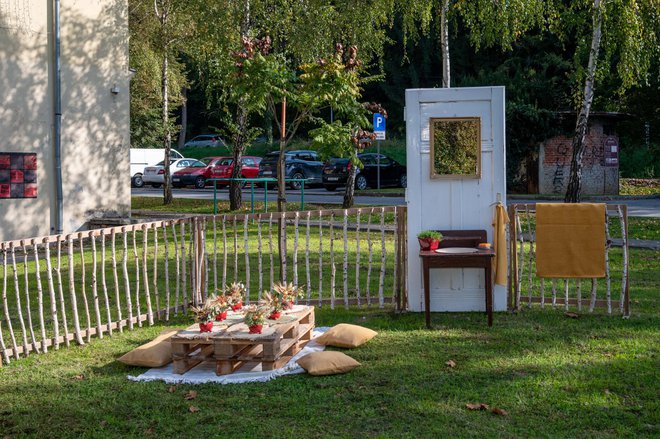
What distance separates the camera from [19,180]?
20328mm

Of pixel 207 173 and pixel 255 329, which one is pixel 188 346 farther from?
pixel 207 173

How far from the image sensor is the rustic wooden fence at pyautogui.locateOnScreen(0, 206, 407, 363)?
9445 millimetres

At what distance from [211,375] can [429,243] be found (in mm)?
3237

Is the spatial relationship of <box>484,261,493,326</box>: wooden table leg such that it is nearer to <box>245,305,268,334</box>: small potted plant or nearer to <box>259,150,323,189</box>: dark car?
<box>245,305,268,334</box>: small potted plant

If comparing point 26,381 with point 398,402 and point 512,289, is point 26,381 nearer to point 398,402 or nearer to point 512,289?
point 398,402

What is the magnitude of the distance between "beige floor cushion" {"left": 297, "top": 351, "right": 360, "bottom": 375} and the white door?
2.89m

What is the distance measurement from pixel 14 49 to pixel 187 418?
51.2ft

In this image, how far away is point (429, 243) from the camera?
10.1m

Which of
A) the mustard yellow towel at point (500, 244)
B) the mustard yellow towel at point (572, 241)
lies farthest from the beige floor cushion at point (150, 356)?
the mustard yellow towel at point (572, 241)

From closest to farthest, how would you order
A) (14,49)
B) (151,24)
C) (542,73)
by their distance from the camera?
(14,49)
(151,24)
(542,73)

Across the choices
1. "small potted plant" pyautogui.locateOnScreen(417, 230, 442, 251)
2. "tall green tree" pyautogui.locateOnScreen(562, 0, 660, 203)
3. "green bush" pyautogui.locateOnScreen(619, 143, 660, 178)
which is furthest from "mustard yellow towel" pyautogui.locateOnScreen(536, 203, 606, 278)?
"green bush" pyautogui.locateOnScreen(619, 143, 660, 178)

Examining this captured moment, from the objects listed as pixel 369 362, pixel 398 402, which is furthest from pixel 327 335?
pixel 398 402

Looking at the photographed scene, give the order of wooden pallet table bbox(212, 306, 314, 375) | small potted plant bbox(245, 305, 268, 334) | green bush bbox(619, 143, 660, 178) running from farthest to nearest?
1. green bush bbox(619, 143, 660, 178)
2. small potted plant bbox(245, 305, 268, 334)
3. wooden pallet table bbox(212, 306, 314, 375)

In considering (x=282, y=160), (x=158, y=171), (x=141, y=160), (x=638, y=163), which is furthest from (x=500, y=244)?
(x=141, y=160)
